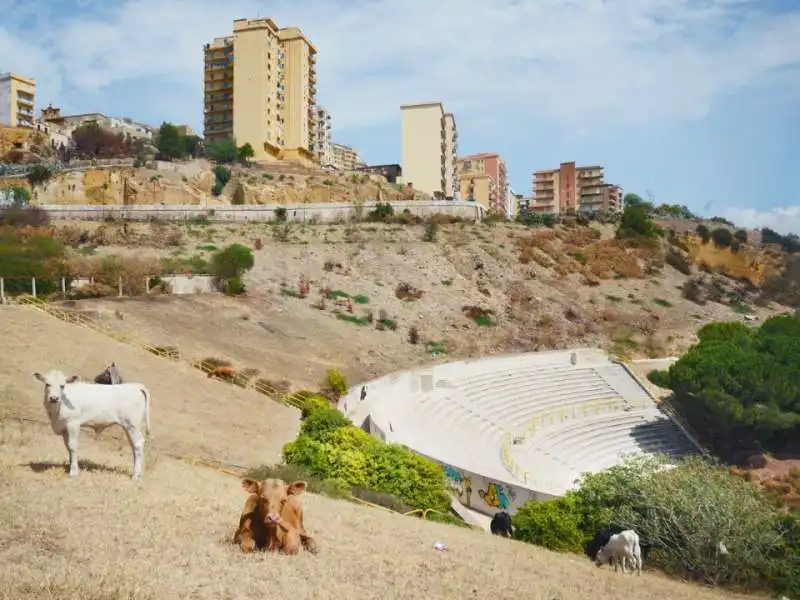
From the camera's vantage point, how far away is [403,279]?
178ft

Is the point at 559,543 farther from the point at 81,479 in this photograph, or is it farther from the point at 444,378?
the point at 444,378

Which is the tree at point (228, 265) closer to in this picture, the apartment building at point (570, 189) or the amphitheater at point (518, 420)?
the amphitheater at point (518, 420)

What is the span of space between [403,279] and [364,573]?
46000 mm

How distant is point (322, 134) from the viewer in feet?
367

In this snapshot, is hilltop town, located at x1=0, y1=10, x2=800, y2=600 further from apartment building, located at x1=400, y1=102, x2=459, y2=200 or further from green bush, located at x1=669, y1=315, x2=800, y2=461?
apartment building, located at x1=400, y1=102, x2=459, y2=200

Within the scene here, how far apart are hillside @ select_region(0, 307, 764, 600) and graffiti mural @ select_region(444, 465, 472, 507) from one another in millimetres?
6982

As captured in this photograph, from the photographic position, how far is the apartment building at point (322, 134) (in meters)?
106

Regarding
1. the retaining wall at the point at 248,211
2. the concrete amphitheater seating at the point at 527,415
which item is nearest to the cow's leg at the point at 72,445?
the concrete amphitheater seating at the point at 527,415

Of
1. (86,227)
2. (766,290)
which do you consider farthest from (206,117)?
(766,290)

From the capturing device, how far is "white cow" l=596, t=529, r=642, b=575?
12633mm

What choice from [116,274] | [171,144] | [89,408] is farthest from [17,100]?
[89,408]

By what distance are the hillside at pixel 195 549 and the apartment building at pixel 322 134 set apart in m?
92.3

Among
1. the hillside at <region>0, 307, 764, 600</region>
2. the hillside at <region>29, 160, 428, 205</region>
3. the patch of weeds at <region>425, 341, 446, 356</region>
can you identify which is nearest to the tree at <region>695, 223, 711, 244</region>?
the hillside at <region>29, 160, 428, 205</region>

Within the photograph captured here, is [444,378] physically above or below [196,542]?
below
